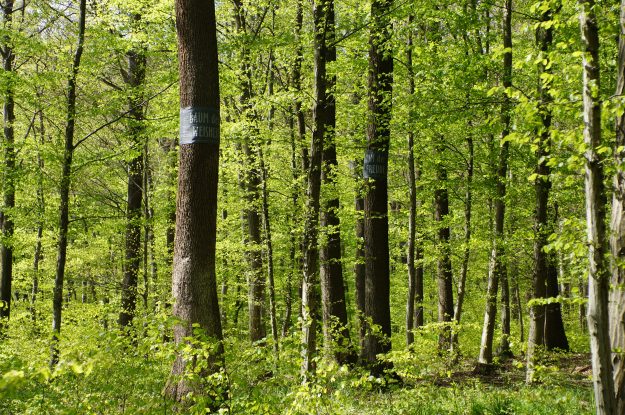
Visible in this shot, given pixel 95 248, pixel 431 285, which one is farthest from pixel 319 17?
pixel 431 285

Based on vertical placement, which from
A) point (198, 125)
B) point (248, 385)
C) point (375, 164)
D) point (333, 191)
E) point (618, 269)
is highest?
point (198, 125)

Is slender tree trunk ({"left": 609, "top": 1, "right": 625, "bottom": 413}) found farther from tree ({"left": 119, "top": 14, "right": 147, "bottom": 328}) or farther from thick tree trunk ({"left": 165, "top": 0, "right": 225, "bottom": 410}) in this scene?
tree ({"left": 119, "top": 14, "right": 147, "bottom": 328})

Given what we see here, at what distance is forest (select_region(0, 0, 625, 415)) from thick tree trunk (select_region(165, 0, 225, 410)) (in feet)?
0.08

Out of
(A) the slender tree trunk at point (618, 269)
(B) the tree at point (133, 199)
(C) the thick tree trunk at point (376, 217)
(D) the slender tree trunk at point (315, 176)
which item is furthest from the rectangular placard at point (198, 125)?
(B) the tree at point (133, 199)

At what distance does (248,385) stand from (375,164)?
4.68 metres

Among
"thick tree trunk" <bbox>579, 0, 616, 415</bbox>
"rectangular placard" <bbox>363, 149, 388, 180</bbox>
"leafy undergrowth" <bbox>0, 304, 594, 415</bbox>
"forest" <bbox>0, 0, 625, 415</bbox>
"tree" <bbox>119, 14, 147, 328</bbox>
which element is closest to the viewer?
"thick tree trunk" <bbox>579, 0, 616, 415</bbox>

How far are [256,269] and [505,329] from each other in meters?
7.48

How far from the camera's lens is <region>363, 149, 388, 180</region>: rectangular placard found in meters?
8.60

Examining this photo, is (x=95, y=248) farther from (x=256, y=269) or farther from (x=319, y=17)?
(x=319, y=17)

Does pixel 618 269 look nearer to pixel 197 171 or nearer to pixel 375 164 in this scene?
pixel 197 171

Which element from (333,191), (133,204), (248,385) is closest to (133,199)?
(133,204)

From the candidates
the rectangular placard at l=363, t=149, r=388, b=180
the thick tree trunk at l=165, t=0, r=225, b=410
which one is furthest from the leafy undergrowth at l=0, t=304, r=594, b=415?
the rectangular placard at l=363, t=149, r=388, b=180

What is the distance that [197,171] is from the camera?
6020mm

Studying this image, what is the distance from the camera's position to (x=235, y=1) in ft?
37.1
